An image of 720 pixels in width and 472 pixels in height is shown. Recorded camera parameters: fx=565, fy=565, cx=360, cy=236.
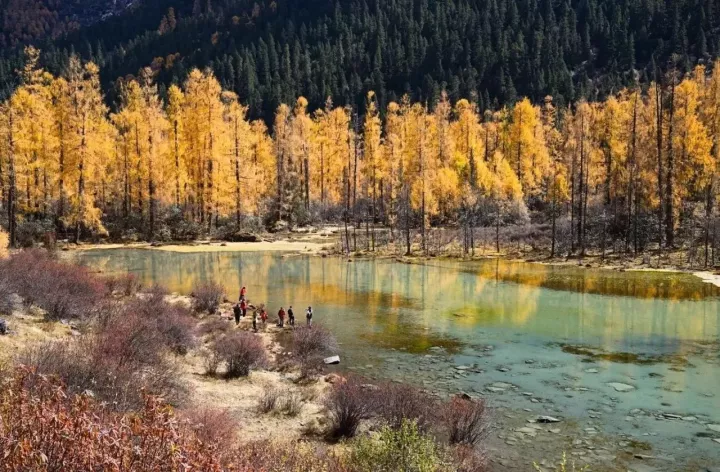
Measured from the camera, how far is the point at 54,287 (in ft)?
58.5

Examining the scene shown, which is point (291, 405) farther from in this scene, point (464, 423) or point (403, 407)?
point (464, 423)

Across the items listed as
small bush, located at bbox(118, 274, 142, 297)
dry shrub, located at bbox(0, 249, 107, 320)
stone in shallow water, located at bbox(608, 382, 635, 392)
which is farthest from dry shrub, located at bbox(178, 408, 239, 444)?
small bush, located at bbox(118, 274, 142, 297)

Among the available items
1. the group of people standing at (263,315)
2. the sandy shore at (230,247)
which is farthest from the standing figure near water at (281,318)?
the sandy shore at (230,247)

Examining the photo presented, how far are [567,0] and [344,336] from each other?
147 m

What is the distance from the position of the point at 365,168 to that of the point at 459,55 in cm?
7759

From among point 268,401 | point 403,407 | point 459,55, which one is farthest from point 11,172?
point 459,55

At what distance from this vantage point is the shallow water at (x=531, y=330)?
13.1 metres

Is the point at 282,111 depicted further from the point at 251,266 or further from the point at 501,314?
the point at 501,314

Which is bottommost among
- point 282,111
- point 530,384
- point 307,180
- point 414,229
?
point 530,384

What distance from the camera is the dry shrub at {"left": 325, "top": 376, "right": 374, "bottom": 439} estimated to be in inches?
426

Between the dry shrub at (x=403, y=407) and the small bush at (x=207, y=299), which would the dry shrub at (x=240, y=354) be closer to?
the dry shrub at (x=403, y=407)

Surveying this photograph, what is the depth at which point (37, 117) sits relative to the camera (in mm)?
45469

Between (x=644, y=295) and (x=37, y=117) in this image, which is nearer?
(x=644, y=295)

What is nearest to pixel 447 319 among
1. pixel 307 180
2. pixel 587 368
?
pixel 587 368
